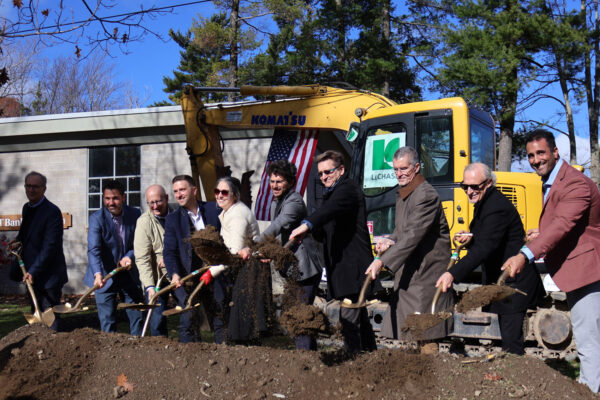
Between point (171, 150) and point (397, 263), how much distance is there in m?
8.98

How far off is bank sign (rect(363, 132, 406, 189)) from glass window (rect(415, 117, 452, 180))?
0.80 ft

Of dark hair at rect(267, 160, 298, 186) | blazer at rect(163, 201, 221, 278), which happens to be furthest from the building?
dark hair at rect(267, 160, 298, 186)

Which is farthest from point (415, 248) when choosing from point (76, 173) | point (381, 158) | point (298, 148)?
point (76, 173)

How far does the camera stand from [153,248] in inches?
216

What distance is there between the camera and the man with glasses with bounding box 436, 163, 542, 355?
4223 millimetres

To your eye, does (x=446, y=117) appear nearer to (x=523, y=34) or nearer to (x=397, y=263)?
(x=397, y=263)

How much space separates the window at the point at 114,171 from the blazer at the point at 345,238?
8.71 metres

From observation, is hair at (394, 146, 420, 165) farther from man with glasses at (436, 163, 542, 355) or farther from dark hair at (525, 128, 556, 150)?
dark hair at (525, 128, 556, 150)

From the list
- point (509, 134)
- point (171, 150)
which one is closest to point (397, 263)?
point (171, 150)

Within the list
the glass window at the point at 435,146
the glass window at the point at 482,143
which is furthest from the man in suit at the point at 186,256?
the glass window at the point at 482,143

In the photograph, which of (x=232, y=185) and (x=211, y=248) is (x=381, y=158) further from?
(x=211, y=248)

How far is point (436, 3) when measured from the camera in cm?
2233

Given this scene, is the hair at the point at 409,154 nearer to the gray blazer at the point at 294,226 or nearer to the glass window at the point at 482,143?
the gray blazer at the point at 294,226

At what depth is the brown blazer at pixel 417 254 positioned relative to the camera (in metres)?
4.10
